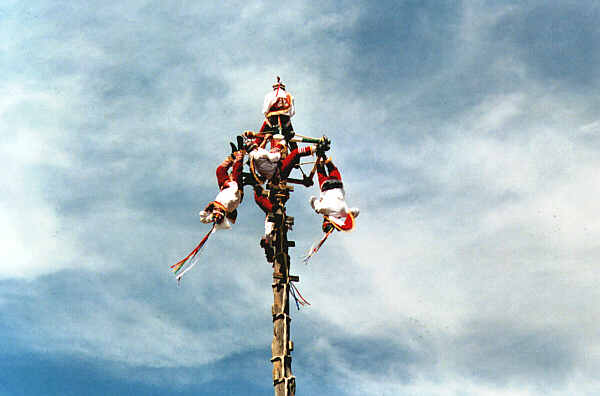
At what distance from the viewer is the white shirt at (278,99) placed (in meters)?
12.9

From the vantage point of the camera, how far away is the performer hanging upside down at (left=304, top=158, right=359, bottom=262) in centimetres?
1159

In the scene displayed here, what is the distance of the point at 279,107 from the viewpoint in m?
12.9

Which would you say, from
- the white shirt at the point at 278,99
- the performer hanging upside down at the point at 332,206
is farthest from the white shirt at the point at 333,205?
the white shirt at the point at 278,99

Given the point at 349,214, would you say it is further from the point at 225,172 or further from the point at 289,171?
the point at 225,172

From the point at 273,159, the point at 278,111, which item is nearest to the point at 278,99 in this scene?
the point at 278,111

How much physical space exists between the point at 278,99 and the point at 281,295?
14.5 feet

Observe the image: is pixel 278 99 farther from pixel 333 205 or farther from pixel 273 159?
pixel 333 205

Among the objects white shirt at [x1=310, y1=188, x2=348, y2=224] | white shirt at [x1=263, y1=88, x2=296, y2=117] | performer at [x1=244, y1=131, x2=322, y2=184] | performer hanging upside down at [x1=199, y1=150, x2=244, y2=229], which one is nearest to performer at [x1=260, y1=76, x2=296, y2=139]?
white shirt at [x1=263, y1=88, x2=296, y2=117]

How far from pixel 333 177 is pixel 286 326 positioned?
3215mm

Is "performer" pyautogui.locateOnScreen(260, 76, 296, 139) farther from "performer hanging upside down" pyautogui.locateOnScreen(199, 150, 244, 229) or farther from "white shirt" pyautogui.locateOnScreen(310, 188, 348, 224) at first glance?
"white shirt" pyautogui.locateOnScreen(310, 188, 348, 224)

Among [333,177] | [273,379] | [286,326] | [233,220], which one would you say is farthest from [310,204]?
[273,379]

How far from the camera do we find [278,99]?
510 inches

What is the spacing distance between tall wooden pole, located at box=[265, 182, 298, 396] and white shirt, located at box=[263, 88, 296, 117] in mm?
1891

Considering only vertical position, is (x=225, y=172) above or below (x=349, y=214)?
above
